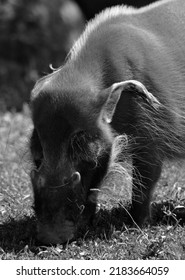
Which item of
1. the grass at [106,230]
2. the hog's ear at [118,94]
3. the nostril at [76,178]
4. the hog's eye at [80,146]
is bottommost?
the grass at [106,230]

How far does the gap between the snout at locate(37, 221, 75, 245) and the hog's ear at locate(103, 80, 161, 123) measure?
673 mm

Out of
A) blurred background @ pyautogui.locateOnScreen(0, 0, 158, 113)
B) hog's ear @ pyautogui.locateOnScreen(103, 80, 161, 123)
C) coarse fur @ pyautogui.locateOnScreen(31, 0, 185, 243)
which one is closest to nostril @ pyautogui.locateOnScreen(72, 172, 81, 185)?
coarse fur @ pyautogui.locateOnScreen(31, 0, 185, 243)

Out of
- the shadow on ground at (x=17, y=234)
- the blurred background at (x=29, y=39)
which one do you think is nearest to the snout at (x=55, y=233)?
the shadow on ground at (x=17, y=234)

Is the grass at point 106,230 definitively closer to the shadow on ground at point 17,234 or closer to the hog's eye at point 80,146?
the shadow on ground at point 17,234

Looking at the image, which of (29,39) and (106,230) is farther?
(29,39)

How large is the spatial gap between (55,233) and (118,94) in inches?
35.3

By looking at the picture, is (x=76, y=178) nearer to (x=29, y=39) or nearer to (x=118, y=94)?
(x=118, y=94)

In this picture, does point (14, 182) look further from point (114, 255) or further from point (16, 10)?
point (16, 10)

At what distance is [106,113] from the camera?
4.42 meters

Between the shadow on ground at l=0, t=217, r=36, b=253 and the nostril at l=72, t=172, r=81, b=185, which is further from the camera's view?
the shadow on ground at l=0, t=217, r=36, b=253

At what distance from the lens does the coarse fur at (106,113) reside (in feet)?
14.3

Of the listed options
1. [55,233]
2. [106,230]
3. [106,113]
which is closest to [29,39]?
[106,230]

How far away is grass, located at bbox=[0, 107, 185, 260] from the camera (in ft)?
14.2

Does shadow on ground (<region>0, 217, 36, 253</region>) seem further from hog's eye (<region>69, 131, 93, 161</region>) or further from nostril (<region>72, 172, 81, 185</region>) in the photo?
hog's eye (<region>69, 131, 93, 161</region>)
